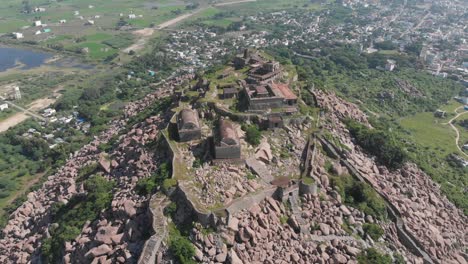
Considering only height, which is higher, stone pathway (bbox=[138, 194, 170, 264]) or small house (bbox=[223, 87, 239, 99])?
small house (bbox=[223, 87, 239, 99])

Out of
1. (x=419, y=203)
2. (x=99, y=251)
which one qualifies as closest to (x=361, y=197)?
(x=419, y=203)

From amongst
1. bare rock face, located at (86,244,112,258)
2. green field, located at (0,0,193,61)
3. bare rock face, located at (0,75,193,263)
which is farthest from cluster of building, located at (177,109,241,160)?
green field, located at (0,0,193,61)

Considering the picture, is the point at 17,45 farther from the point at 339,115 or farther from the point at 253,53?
the point at 339,115

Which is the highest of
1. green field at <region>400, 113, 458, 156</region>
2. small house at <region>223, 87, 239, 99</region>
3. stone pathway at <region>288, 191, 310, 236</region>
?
small house at <region>223, 87, 239, 99</region>

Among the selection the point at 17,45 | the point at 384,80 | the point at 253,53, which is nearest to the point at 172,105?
the point at 253,53

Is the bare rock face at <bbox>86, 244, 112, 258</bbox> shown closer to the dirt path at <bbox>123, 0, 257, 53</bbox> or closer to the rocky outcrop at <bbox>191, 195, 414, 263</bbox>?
the rocky outcrop at <bbox>191, 195, 414, 263</bbox>
